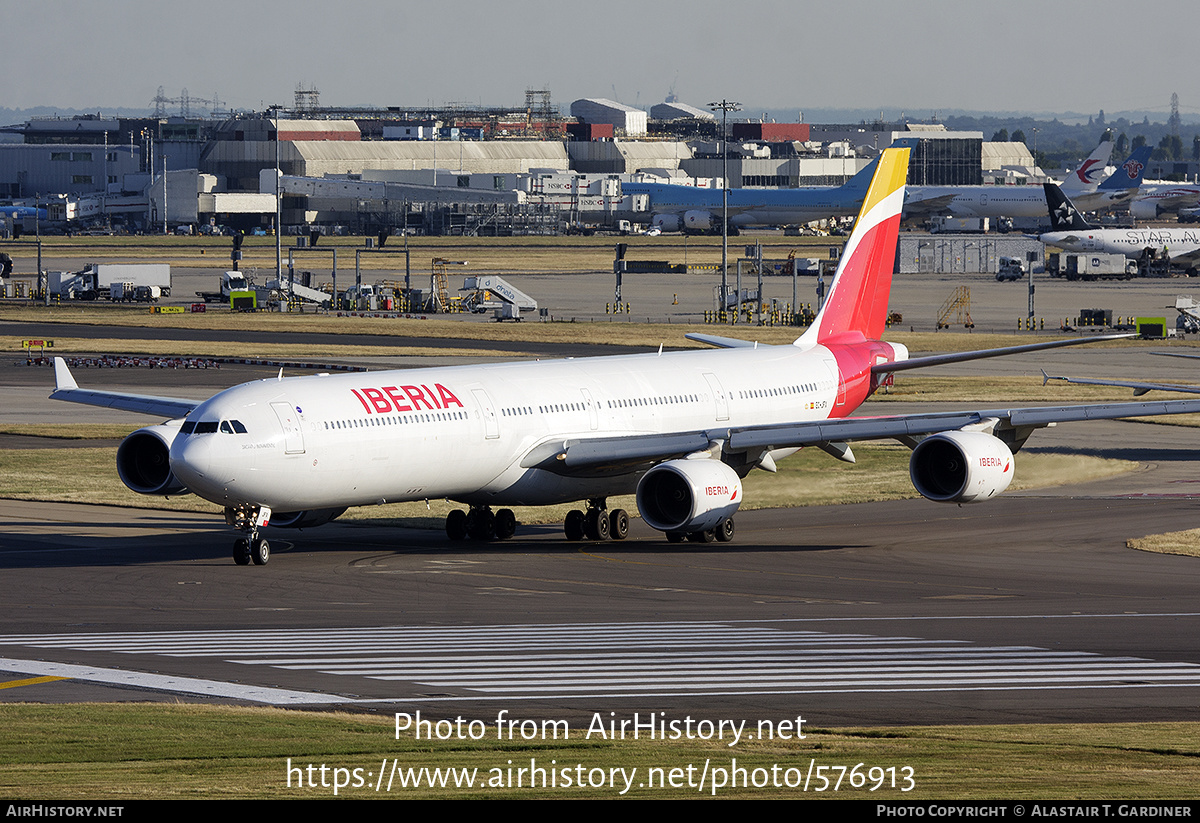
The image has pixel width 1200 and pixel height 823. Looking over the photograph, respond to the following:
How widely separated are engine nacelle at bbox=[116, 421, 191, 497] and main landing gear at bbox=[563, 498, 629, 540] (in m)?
10.6

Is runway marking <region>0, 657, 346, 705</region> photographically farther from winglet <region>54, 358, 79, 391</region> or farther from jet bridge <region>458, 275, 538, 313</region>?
jet bridge <region>458, 275, 538, 313</region>

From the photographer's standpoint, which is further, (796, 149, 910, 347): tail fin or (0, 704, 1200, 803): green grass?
(796, 149, 910, 347): tail fin

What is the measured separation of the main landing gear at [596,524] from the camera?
44.3m

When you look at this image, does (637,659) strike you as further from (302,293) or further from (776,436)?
(302,293)

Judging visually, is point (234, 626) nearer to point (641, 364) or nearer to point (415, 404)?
point (415, 404)

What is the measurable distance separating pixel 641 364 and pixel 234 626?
19.2 m

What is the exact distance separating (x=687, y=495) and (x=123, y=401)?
A: 16.5 m

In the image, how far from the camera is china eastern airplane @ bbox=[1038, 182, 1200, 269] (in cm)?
17500

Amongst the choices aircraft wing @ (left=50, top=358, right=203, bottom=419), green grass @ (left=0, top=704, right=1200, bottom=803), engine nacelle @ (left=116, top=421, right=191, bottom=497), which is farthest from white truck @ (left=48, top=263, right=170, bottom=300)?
green grass @ (left=0, top=704, right=1200, bottom=803)

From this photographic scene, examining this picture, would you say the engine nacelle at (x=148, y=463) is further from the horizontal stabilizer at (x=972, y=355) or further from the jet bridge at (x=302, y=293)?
the jet bridge at (x=302, y=293)

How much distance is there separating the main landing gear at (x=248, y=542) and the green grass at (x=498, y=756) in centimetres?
1555

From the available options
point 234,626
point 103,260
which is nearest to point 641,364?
point 234,626

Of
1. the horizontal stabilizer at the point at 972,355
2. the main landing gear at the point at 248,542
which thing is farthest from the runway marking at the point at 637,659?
the horizontal stabilizer at the point at 972,355

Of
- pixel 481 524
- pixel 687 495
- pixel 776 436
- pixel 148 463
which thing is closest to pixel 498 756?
pixel 687 495
